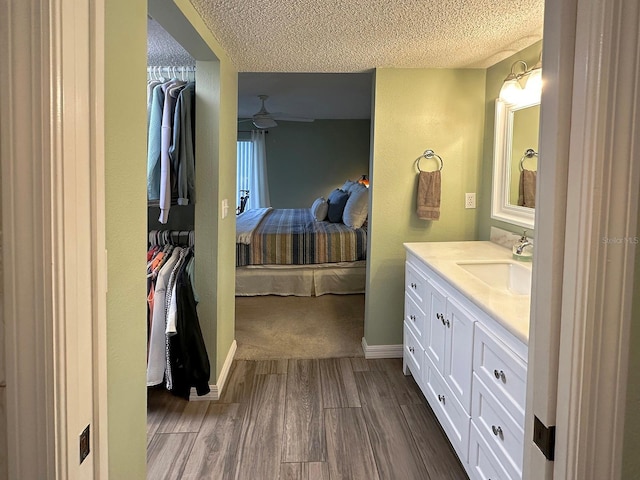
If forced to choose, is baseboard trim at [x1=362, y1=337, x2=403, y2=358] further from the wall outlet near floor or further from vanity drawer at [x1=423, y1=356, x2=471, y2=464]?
the wall outlet near floor

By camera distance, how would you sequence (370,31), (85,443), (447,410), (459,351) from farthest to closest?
(370,31), (447,410), (459,351), (85,443)

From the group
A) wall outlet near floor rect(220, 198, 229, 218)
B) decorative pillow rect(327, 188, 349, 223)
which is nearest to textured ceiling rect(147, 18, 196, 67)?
wall outlet near floor rect(220, 198, 229, 218)

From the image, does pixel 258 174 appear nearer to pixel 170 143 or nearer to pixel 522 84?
pixel 170 143

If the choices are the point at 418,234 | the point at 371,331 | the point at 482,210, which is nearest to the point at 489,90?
the point at 482,210

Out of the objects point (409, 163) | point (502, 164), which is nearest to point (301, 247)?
point (409, 163)

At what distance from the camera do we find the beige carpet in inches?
137

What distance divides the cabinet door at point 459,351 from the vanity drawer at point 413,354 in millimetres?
480

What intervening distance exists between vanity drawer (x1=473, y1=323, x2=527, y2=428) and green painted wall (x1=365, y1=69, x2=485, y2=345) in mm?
1514

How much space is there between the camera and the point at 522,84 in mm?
2621

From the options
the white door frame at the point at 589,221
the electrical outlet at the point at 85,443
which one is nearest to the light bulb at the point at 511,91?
the white door frame at the point at 589,221

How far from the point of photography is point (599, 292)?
2.17 ft

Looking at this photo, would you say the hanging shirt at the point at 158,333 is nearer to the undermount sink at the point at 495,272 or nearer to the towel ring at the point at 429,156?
the undermount sink at the point at 495,272

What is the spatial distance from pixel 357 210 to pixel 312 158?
359 cm

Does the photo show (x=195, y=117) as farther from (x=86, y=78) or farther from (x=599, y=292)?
(x=599, y=292)
